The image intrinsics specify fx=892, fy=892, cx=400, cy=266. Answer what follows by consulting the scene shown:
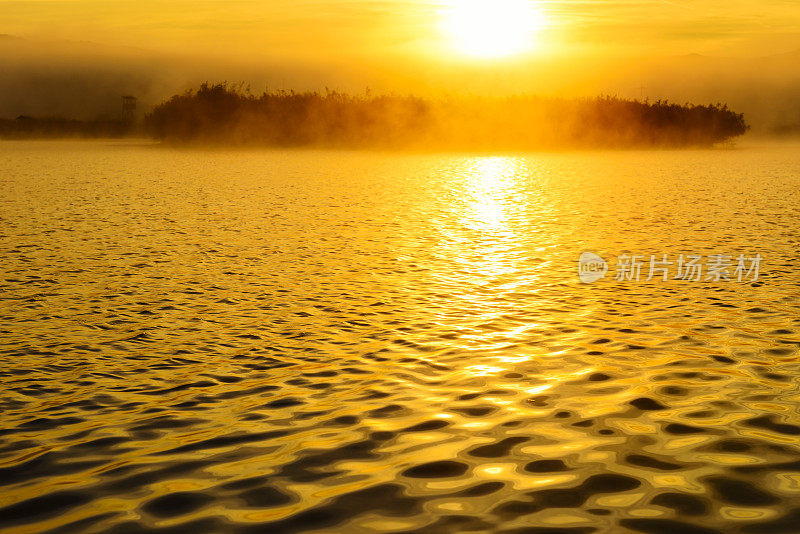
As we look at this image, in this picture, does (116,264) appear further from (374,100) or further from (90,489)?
(374,100)

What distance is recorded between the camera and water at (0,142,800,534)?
5.77 meters

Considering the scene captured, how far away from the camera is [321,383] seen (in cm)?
853

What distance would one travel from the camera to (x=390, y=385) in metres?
8.46

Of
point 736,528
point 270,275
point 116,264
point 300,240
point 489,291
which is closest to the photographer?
point 736,528

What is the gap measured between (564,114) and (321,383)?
71.5 metres

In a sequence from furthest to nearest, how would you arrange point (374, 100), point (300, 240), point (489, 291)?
1. point (374, 100)
2. point (300, 240)
3. point (489, 291)

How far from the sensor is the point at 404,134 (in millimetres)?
76812

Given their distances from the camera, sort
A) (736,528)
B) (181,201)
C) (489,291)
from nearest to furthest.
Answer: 1. (736,528)
2. (489,291)
3. (181,201)

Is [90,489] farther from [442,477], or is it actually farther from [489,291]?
[489,291]

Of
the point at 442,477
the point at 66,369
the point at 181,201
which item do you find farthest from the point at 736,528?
the point at 181,201

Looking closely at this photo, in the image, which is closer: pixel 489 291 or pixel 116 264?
pixel 489 291

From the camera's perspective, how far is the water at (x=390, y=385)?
577cm

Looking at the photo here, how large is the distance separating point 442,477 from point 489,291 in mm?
7329

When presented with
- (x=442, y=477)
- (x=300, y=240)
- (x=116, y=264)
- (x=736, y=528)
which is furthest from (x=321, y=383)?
(x=300, y=240)
